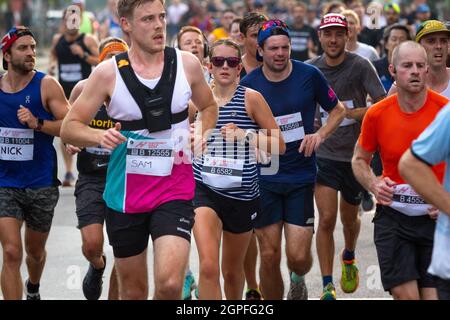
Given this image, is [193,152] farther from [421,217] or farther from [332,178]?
[332,178]

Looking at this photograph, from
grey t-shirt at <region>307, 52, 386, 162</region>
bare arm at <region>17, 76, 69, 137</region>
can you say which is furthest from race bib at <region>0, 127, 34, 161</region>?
grey t-shirt at <region>307, 52, 386, 162</region>

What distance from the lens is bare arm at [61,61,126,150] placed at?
7.03m

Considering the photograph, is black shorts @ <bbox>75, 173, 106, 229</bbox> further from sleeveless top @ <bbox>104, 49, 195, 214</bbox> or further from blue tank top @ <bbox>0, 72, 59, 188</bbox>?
→ sleeveless top @ <bbox>104, 49, 195, 214</bbox>

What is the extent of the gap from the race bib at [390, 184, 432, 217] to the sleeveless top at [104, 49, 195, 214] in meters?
1.26

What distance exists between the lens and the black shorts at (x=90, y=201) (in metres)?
9.24

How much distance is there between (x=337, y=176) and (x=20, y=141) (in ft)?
9.19

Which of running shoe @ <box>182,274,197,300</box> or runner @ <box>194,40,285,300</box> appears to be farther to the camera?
running shoe @ <box>182,274,197,300</box>

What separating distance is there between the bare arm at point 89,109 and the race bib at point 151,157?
257 mm

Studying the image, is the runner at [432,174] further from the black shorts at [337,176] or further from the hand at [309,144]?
the black shorts at [337,176]

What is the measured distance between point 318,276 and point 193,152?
159 inches

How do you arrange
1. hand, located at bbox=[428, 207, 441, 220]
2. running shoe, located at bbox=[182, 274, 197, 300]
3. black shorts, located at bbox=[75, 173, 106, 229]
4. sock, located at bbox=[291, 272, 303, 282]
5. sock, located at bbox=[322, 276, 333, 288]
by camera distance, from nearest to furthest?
hand, located at bbox=[428, 207, 441, 220] → black shorts, located at bbox=[75, 173, 106, 229] → sock, located at bbox=[291, 272, 303, 282] → running shoe, located at bbox=[182, 274, 197, 300] → sock, located at bbox=[322, 276, 333, 288]

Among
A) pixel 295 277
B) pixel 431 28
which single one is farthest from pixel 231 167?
pixel 431 28

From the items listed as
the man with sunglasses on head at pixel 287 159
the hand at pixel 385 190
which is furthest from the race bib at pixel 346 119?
the hand at pixel 385 190

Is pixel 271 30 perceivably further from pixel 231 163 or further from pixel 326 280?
pixel 326 280
